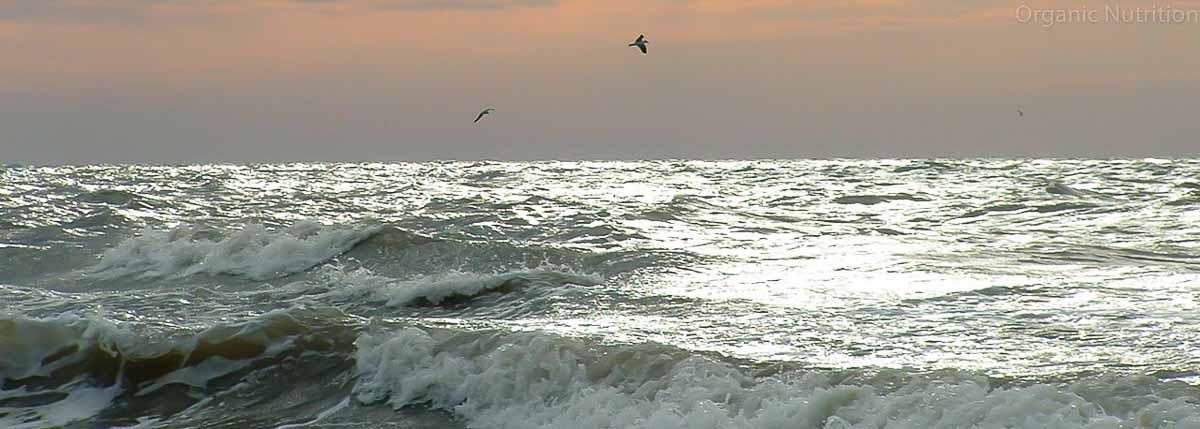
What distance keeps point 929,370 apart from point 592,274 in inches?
237

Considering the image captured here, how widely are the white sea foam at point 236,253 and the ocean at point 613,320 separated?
0.05 metres

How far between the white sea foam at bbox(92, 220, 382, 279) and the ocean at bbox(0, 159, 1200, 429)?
54mm

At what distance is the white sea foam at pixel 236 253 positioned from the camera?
49.3 ft

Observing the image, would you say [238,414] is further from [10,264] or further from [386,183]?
[386,183]

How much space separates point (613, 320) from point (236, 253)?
7.38 m

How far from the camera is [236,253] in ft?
51.7

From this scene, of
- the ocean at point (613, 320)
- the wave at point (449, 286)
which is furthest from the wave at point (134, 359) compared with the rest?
the wave at point (449, 286)

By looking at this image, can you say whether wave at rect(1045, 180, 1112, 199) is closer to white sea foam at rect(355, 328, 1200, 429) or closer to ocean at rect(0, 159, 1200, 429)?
ocean at rect(0, 159, 1200, 429)

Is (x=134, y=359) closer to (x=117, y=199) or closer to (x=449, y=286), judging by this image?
(x=449, y=286)

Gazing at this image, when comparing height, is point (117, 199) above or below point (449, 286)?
above

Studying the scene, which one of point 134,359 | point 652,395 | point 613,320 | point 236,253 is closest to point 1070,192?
point 236,253

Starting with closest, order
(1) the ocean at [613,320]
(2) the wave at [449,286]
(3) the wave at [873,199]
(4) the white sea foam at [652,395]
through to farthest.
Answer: (4) the white sea foam at [652,395] < (1) the ocean at [613,320] < (2) the wave at [449,286] < (3) the wave at [873,199]

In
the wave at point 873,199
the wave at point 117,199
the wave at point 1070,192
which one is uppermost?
the wave at point 117,199

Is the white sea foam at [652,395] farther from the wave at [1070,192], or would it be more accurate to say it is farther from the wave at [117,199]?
the wave at [1070,192]
